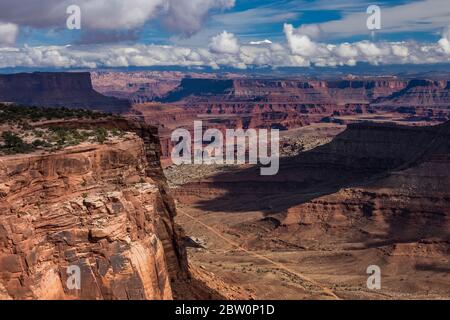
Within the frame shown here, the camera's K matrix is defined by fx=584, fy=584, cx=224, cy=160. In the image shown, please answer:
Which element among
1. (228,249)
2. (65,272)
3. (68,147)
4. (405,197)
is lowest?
(228,249)

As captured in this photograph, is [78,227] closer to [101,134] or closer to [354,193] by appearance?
[101,134]

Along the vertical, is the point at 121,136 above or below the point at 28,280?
above

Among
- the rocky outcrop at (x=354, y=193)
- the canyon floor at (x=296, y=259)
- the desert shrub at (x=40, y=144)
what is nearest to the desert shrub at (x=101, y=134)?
the desert shrub at (x=40, y=144)

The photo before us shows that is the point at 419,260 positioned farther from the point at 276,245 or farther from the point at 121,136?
the point at 121,136

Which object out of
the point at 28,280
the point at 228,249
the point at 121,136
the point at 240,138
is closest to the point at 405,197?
the point at 228,249

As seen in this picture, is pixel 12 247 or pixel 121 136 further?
pixel 121 136

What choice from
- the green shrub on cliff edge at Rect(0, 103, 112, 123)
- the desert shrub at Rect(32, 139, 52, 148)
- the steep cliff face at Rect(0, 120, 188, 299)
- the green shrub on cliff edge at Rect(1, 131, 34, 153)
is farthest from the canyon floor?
the green shrub on cliff edge at Rect(1, 131, 34, 153)

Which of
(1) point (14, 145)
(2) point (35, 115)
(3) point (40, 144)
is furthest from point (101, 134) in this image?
(2) point (35, 115)

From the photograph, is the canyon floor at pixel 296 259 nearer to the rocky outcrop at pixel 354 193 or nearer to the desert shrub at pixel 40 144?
the rocky outcrop at pixel 354 193
